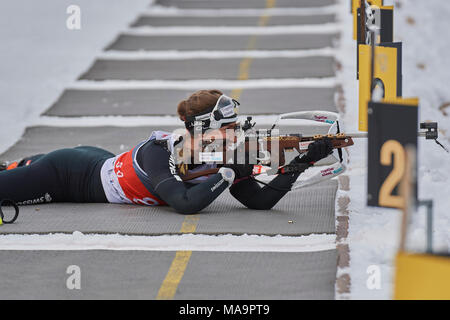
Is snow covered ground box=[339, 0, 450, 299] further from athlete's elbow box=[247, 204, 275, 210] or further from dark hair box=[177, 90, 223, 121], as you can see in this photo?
dark hair box=[177, 90, 223, 121]

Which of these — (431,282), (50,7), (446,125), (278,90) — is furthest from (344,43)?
(431,282)

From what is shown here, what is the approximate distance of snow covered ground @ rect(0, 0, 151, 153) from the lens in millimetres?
12141

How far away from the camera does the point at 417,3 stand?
1822 centimetres

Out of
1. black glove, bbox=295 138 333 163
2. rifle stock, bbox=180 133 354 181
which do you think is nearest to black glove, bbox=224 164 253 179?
rifle stock, bbox=180 133 354 181

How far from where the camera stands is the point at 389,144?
188 inches

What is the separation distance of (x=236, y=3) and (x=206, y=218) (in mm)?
13746

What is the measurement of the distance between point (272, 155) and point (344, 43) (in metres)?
8.81

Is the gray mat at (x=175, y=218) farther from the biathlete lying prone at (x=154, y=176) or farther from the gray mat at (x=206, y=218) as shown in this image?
the biathlete lying prone at (x=154, y=176)

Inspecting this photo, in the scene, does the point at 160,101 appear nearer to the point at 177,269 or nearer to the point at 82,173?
the point at 82,173

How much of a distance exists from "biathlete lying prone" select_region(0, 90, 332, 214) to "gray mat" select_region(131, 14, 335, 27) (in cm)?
1029

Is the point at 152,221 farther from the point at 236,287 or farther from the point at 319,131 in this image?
the point at 319,131

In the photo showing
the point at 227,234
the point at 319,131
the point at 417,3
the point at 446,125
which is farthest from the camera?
the point at 417,3

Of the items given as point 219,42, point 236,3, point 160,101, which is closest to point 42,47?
point 219,42
